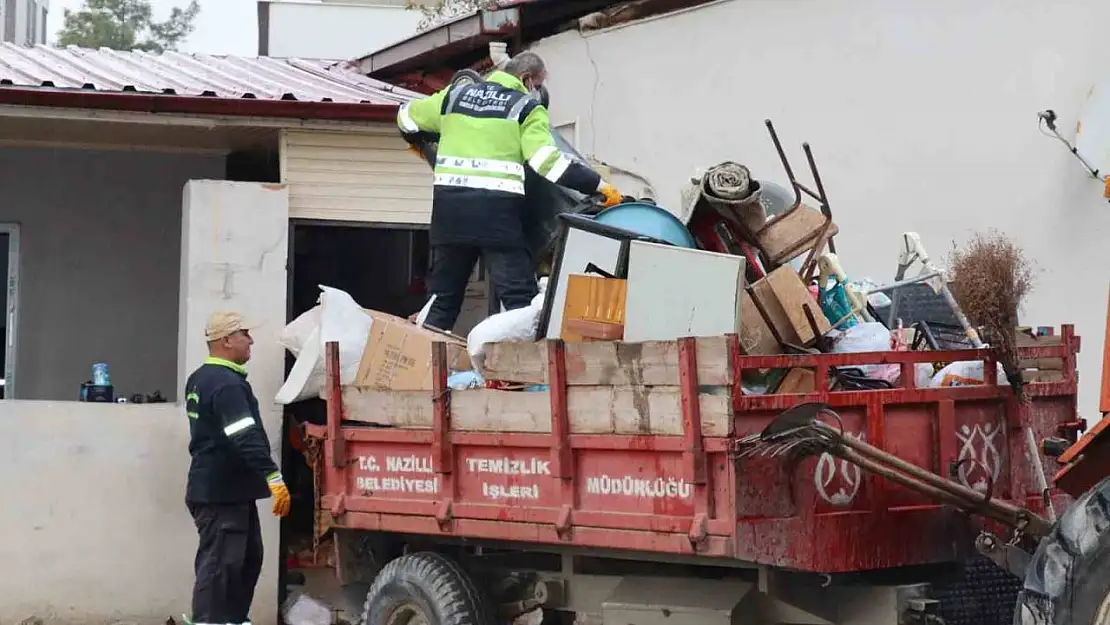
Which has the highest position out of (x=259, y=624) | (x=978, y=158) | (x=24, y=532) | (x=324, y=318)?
(x=978, y=158)

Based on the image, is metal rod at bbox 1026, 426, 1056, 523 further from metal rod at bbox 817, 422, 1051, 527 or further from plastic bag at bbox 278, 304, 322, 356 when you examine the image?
plastic bag at bbox 278, 304, 322, 356

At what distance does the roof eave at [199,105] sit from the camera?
920 cm

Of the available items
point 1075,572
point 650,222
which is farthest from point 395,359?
point 1075,572

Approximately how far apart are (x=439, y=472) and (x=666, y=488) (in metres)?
1.38

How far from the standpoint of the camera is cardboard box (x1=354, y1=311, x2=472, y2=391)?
7434 millimetres

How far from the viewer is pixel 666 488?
5.55 meters

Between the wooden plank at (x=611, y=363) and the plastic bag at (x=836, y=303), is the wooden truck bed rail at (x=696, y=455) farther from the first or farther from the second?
the plastic bag at (x=836, y=303)

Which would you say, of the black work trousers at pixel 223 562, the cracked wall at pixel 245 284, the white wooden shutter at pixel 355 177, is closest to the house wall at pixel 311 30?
the white wooden shutter at pixel 355 177

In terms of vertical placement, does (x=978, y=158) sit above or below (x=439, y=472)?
above

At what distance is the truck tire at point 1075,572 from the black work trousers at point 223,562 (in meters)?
4.33

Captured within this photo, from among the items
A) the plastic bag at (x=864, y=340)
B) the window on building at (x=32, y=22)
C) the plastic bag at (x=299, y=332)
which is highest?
the window on building at (x=32, y=22)

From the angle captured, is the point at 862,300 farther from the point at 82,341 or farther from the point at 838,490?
the point at 82,341

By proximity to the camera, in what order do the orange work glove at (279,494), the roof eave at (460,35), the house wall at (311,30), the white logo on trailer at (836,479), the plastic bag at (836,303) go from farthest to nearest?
the house wall at (311,30) < the roof eave at (460,35) < the orange work glove at (279,494) < the plastic bag at (836,303) < the white logo on trailer at (836,479)

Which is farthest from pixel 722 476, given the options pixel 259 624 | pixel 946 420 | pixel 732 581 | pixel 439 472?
pixel 259 624
